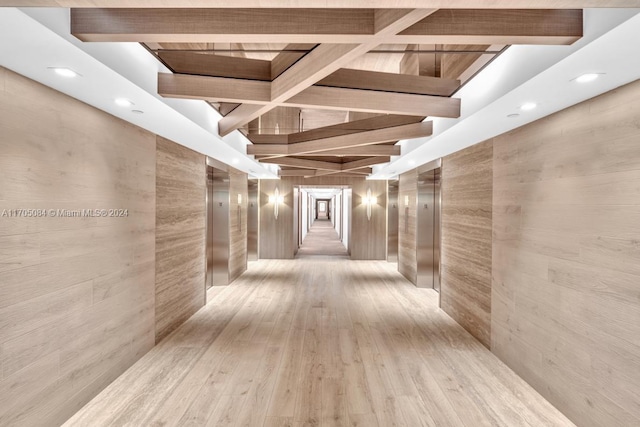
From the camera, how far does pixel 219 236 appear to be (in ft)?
→ 25.8

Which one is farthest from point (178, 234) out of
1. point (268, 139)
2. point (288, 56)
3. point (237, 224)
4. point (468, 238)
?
point (468, 238)

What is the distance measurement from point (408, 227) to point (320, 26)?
723 centimetres

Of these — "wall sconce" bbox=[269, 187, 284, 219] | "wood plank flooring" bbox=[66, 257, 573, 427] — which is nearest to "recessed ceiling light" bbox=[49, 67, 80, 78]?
"wood plank flooring" bbox=[66, 257, 573, 427]

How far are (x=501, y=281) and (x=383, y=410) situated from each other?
2162 millimetres

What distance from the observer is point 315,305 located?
630 centimetres

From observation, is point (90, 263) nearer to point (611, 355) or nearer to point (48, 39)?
point (48, 39)

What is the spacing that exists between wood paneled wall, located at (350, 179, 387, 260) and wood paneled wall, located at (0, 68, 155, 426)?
837 centimetres

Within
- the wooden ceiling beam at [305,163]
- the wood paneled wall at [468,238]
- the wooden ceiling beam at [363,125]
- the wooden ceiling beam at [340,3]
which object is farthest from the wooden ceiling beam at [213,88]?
the wooden ceiling beam at [305,163]

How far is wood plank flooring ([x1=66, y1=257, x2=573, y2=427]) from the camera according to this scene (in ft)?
9.87

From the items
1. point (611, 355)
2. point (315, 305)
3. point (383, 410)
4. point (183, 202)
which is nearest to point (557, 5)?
point (611, 355)

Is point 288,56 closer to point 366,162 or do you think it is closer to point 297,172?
point 366,162

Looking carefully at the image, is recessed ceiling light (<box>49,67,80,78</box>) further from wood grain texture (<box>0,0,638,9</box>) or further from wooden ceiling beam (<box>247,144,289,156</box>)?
wooden ceiling beam (<box>247,144,289,156</box>)

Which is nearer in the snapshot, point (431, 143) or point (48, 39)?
point (48, 39)

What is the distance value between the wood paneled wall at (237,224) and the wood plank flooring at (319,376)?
7.38 feet
